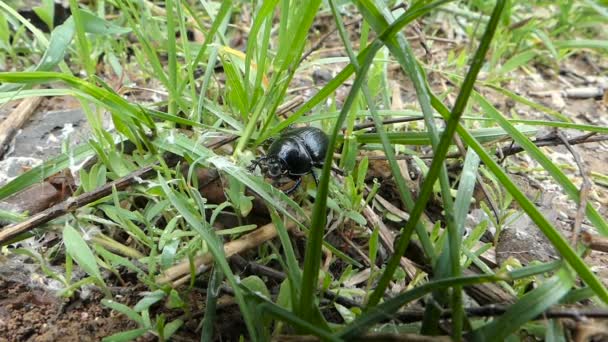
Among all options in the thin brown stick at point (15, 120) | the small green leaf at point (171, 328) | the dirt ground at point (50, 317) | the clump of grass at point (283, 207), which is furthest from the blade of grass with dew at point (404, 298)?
the thin brown stick at point (15, 120)

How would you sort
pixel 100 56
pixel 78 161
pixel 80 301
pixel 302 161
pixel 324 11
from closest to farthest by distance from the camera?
pixel 80 301 < pixel 78 161 < pixel 302 161 < pixel 100 56 < pixel 324 11

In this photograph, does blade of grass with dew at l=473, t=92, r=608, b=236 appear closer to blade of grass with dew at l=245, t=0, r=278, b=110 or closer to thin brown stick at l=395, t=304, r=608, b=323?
thin brown stick at l=395, t=304, r=608, b=323

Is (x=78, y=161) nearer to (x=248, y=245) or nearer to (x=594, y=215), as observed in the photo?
(x=248, y=245)

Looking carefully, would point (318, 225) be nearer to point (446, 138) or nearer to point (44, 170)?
point (446, 138)

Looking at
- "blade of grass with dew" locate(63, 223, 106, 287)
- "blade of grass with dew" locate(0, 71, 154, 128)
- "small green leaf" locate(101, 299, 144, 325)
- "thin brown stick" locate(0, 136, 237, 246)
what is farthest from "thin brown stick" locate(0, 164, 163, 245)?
"small green leaf" locate(101, 299, 144, 325)

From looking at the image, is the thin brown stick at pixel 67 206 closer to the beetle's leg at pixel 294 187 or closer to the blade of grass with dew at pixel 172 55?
the blade of grass with dew at pixel 172 55

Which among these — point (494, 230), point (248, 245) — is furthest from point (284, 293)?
point (494, 230)
